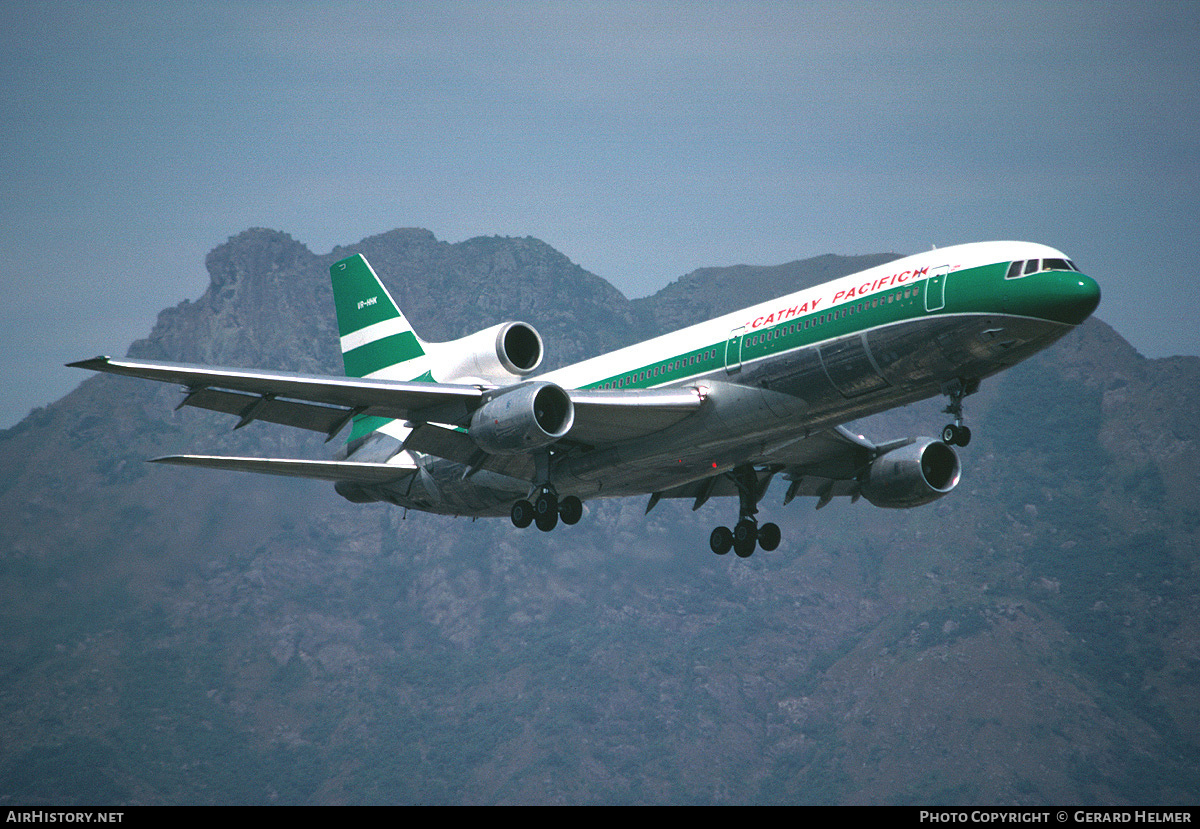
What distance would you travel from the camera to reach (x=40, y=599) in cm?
18800

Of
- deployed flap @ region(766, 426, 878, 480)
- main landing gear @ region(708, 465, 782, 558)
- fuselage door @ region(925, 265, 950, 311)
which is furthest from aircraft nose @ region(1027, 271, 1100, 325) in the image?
main landing gear @ region(708, 465, 782, 558)

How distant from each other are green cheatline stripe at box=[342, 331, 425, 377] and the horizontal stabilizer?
13.0 ft

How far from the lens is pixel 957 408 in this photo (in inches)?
1065

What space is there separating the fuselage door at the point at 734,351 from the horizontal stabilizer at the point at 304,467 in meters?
10.5

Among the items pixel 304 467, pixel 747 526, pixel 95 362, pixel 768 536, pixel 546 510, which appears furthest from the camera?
pixel 768 536

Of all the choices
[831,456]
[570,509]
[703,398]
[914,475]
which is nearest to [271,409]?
[570,509]

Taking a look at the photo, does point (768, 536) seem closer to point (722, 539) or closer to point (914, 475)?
point (722, 539)

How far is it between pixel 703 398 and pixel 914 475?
8.24 metres

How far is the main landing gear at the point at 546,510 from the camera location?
3209cm

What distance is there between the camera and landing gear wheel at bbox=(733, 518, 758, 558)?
119 feet

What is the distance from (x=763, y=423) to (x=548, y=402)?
16.2ft

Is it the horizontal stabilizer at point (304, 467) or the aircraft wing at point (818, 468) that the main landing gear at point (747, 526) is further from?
the horizontal stabilizer at point (304, 467)
